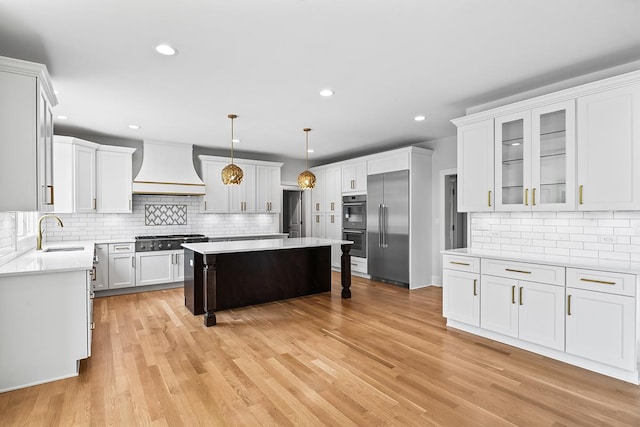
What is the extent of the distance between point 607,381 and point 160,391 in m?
3.50

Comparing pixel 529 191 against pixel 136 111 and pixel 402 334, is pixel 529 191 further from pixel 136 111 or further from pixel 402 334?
pixel 136 111

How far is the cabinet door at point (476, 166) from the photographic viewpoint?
381cm

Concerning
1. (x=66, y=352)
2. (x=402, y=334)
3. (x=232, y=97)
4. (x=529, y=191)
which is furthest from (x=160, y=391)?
(x=529, y=191)

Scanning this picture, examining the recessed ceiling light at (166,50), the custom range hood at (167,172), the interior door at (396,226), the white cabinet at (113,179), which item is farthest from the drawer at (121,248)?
the interior door at (396,226)

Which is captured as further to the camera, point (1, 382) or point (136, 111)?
point (136, 111)

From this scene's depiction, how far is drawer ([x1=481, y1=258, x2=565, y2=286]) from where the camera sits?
3109 millimetres

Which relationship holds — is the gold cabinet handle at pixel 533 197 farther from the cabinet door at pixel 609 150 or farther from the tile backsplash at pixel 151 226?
the tile backsplash at pixel 151 226

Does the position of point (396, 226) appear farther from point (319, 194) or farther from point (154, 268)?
point (154, 268)

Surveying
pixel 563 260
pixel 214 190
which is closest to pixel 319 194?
pixel 214 190

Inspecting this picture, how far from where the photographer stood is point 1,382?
2.61m

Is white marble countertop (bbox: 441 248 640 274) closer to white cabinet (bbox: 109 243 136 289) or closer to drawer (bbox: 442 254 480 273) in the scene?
drawer (bbox: 442 254 480 273)

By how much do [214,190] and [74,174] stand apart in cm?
227

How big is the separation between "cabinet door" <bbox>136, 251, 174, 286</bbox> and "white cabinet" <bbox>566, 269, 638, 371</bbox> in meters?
5.64

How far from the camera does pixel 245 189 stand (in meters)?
7.11
